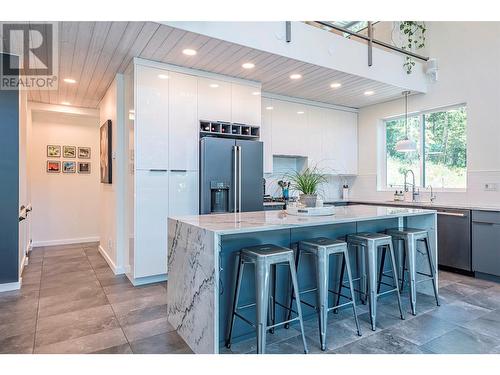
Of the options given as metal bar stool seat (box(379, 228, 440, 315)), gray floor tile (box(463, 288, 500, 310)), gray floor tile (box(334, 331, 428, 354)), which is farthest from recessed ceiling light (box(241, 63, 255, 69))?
gray floor tile (box(463, 288, 500, 310))

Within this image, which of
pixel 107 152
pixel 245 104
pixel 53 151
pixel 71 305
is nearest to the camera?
pixel 71 305

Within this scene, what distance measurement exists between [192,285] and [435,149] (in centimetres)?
445

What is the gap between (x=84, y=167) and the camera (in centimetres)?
617

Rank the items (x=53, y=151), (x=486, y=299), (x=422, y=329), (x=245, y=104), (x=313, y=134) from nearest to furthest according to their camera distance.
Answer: (x=422, y=329), (x=486, y=299), (x=245, y=104), (x=313, y=134), (x=53, y=151)

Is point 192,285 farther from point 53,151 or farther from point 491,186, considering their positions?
point 53,151

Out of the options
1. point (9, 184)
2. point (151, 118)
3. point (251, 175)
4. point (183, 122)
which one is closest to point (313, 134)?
point (251, 175)

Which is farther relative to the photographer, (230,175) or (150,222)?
(230,175)

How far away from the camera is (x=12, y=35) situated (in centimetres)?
299

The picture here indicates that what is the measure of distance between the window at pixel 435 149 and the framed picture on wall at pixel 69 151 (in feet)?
19.5

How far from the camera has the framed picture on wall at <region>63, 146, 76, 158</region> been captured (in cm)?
598

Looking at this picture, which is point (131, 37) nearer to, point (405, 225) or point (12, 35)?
point (12, 35)

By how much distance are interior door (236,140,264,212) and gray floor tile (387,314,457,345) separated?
7.08 feet

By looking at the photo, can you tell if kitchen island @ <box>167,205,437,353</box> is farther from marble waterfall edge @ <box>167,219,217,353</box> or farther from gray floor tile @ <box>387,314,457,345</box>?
gray floor tile @ <box>387,314,457,345</box>
